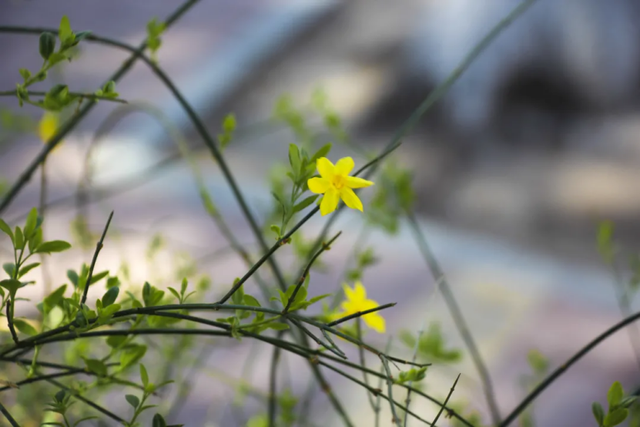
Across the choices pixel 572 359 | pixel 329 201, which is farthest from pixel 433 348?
pixel 329 201

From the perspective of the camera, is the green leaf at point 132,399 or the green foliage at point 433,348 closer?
the green leaf at point 132,399

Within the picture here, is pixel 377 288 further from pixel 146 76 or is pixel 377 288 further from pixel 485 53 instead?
pixel 146 76

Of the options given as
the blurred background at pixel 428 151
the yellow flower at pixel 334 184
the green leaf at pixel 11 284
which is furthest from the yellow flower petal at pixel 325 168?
the blurred background at pixel 428 151

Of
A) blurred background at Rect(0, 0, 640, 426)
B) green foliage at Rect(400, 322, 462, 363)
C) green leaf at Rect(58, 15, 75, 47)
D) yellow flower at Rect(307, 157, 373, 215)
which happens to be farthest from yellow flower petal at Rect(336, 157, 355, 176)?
blurred background at Rect(0, 0, 640, 426)

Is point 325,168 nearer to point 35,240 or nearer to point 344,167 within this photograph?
point 344,167

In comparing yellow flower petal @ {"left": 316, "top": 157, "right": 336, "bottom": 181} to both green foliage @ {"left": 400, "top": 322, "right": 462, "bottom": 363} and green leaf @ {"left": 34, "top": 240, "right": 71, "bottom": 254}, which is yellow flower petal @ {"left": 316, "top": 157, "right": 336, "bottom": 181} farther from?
green foliage @ {"left": 400, "top": 322, "right": 462, "bottom": 363}

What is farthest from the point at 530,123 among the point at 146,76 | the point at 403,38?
the point at 146,76

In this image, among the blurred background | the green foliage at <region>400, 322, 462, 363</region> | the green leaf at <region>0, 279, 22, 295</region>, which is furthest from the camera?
the blurred background

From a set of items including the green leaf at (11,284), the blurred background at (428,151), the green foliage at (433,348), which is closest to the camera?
the green leaf at (11,284)

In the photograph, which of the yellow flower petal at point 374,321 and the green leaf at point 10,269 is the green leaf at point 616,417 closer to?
the yellow flower petal at point 374,321
